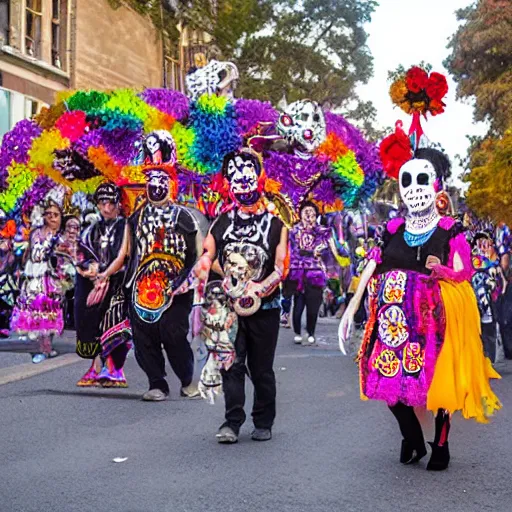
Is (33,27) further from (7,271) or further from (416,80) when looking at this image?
(416,80)

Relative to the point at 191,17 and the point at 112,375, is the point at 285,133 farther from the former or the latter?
the point at 191,17

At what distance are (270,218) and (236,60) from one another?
108 ft

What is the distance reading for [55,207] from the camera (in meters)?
11.2

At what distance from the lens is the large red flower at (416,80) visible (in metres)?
6.45

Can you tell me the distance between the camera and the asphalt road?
199 inches

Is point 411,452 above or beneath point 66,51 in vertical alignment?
beneath

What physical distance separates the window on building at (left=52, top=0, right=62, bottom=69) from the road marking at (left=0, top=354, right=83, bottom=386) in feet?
57.8

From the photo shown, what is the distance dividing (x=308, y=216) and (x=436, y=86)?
22.7 feet

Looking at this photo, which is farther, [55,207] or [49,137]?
[49,137]

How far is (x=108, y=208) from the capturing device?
9.04m

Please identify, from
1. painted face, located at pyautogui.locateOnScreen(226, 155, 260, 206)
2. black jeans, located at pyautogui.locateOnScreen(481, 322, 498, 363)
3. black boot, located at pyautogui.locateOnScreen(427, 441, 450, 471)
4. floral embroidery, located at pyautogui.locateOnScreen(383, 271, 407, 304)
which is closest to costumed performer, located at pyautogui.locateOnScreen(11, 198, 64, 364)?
black jeans, located at pyautogui.locateOnScreen(481, 322, 498, 363)

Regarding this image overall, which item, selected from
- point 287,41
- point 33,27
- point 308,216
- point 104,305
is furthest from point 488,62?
point 104,305

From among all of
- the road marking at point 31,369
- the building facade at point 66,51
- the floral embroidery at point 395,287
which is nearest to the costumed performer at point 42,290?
the road marking at point 31,369

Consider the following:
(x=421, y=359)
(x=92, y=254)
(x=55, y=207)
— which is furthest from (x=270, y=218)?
(x=55, y=207)
